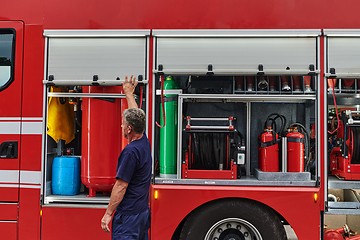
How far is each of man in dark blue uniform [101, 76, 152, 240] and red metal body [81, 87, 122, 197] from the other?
917 millimetres

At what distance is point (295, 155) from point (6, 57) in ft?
11.8

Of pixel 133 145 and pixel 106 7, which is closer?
pixel 133 145

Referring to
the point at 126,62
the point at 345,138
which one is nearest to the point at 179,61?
the point at 126,62

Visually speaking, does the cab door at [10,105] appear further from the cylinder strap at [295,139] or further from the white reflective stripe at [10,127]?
the cylinder strap at [295,139]

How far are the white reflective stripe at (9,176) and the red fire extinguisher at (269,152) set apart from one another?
9.44 ft

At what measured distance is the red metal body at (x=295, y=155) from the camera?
3061 mm

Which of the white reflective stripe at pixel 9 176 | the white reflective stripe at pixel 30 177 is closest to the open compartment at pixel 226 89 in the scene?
the white reflective stripe at pixel 30 177

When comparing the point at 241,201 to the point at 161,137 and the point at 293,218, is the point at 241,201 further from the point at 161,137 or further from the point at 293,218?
the point at 161,137

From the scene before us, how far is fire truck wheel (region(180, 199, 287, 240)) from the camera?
9.46 feet

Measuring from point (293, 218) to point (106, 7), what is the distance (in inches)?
124

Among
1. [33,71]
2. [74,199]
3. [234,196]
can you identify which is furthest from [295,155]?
[33,71]

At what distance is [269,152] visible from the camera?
3.17 m

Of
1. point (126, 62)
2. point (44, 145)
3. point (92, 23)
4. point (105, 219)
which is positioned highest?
point (92, 23)

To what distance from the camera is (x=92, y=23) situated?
10.0 ft
